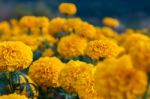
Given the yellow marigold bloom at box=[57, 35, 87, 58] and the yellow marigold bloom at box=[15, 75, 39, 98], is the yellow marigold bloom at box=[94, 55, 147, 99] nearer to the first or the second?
the yellow marigold bloom at box=[15, 75, 39, 98]

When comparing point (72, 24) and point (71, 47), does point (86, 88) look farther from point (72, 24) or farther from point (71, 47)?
point (72, 24)

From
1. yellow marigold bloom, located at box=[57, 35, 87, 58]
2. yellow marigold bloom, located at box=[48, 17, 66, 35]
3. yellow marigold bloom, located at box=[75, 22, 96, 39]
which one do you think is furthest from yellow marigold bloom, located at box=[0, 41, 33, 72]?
yellow marigold bloom, located at box=[48, 17, 66, 35]

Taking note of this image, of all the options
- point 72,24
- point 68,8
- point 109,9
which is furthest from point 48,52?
point 109,9

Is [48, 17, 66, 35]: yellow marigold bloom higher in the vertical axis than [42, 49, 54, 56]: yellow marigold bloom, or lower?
higher

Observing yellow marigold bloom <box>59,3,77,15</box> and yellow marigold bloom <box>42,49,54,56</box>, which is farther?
yellow marigold bloom <box>59,3,77,15</box>

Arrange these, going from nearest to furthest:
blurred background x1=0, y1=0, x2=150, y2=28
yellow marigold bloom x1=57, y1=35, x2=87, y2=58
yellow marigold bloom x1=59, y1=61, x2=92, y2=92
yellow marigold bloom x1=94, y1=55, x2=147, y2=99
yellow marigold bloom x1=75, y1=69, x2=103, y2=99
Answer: yellow marigold bloom x1=94, y1=55, x2=147, y2=99 → yellow marigold bloom x1=75, y1=69, x2=103, y2=99 → yellow marigold bloom x1=59, y1=61, x2=92, y2=92 → yellow marigold bloom x1=57, y1=35, x2=87, y2=58 → blurred background x1=0, y1=0, x2=150, y2=28

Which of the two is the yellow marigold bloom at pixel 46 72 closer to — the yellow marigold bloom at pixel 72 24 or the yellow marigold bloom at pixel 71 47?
the yellow marigold bloom at pixel 71 47

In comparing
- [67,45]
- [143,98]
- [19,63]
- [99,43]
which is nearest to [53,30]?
[67,45]
